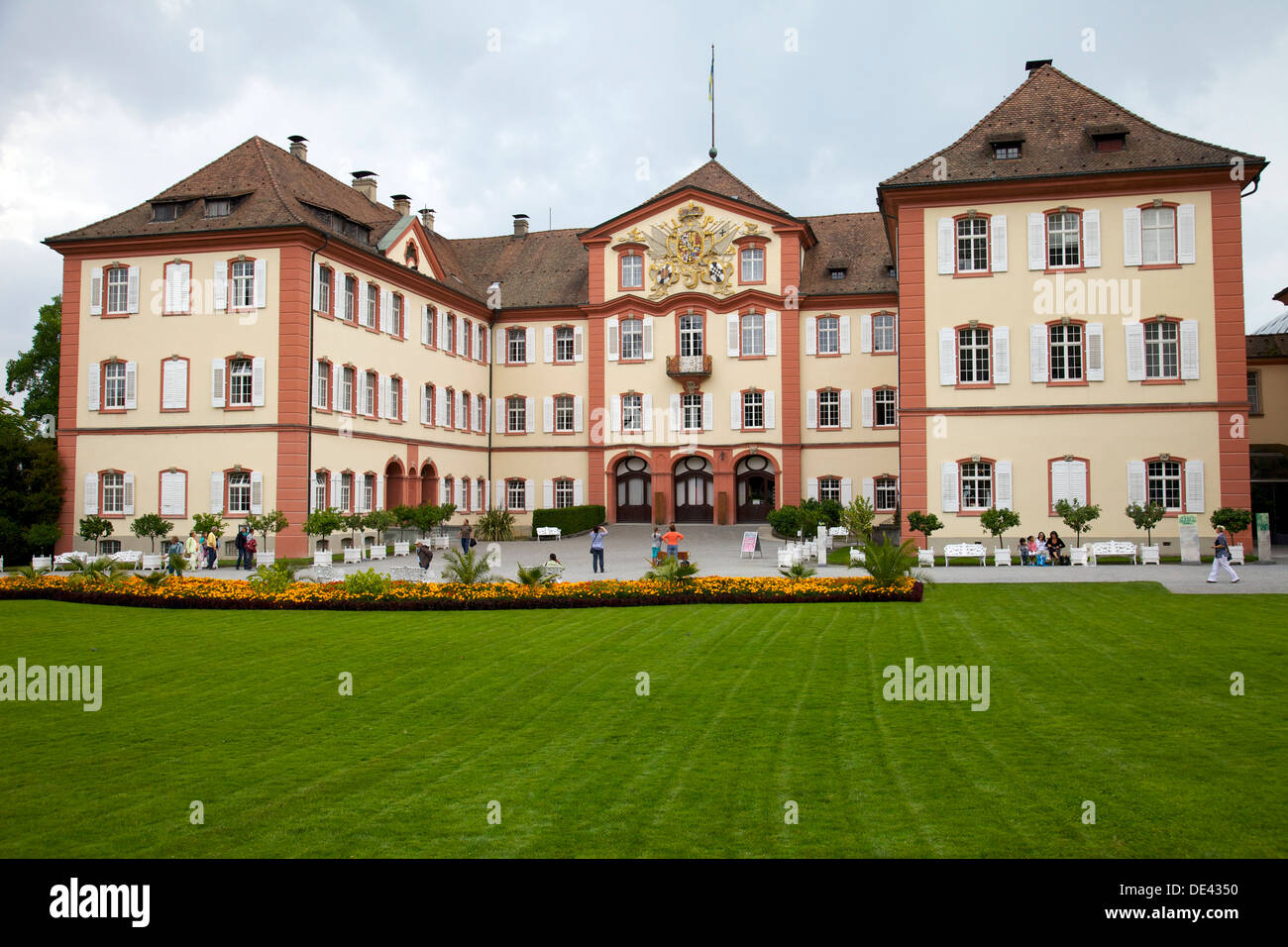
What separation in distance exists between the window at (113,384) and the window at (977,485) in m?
29.8

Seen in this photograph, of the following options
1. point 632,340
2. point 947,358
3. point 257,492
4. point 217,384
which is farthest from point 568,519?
point 947,358

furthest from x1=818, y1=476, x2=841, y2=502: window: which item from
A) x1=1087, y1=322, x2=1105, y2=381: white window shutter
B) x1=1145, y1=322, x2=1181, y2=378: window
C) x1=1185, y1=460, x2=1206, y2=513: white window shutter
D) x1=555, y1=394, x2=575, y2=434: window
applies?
x1=1185, y1=460, x2=1206, y2=513: white window shutter

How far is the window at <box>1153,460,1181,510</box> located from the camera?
33688 millimetres

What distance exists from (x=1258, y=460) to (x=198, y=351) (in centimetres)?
4380

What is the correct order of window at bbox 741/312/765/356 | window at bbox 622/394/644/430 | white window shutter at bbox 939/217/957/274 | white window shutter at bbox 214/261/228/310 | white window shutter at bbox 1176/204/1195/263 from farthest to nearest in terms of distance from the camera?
window at bbox 622/394/644/430 < window at bbox 741/312/765/356 < white window shutter at bbox 214/261/228/310 < white window shutter at bbox 939/217/957/274 < white window shutter at bbox 1176/204/1195/263

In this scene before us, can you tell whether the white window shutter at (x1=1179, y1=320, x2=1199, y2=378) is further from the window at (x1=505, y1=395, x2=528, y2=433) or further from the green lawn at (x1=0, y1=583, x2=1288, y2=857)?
the window at (x1=505, y1=395, x2=528, y2=433)

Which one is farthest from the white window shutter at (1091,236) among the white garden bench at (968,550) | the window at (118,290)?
the window at (118,290)

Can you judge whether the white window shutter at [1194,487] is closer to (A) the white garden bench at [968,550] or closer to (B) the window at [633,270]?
(A) the white garden bench at [968,550]

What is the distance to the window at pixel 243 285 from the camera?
1491 inches

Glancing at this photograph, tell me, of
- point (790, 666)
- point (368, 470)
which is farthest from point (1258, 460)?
point (790, 666)

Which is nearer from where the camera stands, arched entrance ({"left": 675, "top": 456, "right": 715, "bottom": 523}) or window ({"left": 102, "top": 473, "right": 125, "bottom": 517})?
window ({"left": 102, "top": 473, "right": 125, "bottom": 517})

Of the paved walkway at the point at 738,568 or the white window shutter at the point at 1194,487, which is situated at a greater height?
the white window shutter at the point at 1194,487

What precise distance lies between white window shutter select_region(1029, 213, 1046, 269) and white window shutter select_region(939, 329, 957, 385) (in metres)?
3.42
